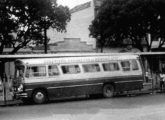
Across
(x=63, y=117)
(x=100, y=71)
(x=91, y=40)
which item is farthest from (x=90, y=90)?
(x=91, y=40)

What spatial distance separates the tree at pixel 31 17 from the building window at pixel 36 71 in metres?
6.19

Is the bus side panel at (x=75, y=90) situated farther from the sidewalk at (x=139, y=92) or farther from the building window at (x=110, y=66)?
the sidewalk at (x=139, y=92)

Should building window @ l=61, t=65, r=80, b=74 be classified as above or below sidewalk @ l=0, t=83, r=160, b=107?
above

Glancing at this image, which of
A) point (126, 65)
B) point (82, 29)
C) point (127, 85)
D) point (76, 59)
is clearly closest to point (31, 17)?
point (76, 59)

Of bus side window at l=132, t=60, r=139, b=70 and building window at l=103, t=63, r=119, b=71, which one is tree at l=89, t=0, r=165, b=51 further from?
building window at l=103, t=63, r=119, b=71

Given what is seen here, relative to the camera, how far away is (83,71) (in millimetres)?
21172

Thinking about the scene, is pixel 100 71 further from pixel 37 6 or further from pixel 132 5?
pixel 132 5

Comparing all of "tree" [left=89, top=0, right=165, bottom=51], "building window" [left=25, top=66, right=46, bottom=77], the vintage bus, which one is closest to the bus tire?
the vintage bus

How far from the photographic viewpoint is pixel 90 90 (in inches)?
835

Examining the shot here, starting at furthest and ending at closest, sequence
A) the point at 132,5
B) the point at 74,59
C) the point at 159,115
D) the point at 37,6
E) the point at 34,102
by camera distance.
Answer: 1. the point at 132,5
2. the point at 37,6
3. the point at 74,59
4. the point at 34,102
5. the point at 159,115

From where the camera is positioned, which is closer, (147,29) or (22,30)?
(22,30)

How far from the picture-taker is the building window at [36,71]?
19344 millimetres

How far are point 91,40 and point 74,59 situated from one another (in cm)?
2031

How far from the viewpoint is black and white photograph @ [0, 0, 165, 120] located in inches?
634
